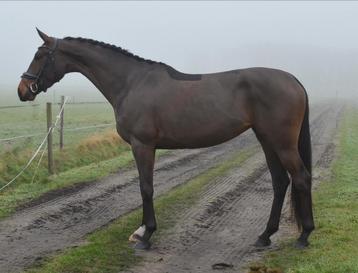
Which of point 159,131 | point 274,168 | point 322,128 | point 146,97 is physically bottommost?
point 322,128

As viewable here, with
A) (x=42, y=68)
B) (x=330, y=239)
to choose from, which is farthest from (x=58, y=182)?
(x=330, y=239)

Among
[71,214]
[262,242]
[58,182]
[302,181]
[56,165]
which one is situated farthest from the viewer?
[56,165]

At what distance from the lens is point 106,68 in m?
6.56

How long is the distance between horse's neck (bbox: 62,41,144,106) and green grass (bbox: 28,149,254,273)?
6.08ft

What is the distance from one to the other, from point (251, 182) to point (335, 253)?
16.5 ft

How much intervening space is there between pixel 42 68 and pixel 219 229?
343cm

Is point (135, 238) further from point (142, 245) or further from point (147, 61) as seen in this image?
point (147, 61)

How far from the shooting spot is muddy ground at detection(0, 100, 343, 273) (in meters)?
5.72

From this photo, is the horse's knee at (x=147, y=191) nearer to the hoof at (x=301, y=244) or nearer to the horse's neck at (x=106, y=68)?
the horse's neck at (x=106, y=68)

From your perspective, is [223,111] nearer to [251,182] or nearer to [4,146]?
[251,182]

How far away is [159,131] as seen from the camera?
20.1 ft

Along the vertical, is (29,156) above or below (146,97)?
below

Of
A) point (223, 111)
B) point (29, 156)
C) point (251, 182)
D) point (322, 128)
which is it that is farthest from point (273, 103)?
point (322, 128)

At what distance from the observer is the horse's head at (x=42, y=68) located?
256 inches
